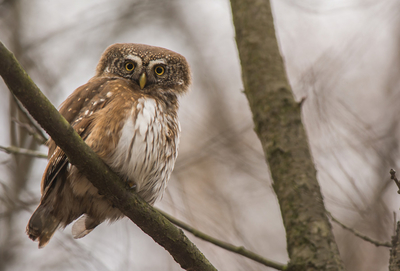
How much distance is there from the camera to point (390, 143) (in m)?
4.20

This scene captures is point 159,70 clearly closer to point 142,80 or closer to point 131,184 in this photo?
point 142,80

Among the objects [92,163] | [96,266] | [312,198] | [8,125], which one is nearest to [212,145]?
[96,266]

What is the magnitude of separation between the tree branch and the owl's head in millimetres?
1399

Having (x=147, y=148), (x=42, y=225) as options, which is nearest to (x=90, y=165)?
(x=147, y=148)

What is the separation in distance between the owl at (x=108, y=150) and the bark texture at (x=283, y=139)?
→ 0.73 m

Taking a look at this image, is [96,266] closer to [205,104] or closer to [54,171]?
[54,171]

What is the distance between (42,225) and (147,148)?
91cm

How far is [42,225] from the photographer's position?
2773 mm

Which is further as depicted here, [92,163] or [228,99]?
[228,99]

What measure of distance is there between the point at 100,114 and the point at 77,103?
30 cm

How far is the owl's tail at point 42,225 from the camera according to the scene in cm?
273

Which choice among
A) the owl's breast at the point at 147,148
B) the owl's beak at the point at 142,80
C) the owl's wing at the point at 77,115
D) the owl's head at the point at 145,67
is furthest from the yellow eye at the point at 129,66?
the owl's breast at the point at 147,148

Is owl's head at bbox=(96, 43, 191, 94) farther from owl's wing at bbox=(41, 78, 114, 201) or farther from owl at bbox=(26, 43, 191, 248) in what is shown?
owl's wing at bbox=(41, 78, 114, 201)

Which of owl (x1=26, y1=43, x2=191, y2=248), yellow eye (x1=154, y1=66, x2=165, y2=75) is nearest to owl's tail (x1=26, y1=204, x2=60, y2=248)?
owl (x1=26, y1=43, x2=191, y2=248)
